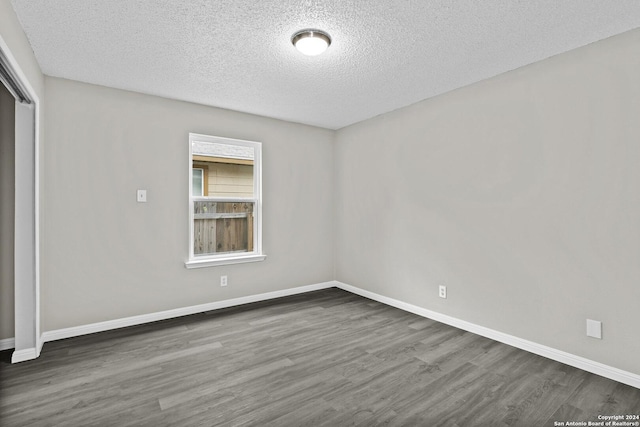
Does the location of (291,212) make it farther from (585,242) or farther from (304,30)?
(585,242)

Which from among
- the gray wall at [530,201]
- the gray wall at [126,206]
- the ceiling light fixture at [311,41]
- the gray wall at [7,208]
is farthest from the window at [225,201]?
the ceiling light fixture at [311,41]

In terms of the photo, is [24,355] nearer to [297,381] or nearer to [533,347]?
[297,381]

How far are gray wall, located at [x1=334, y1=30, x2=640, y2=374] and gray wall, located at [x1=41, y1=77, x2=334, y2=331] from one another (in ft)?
6.03

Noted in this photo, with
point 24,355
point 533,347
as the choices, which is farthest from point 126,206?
point 533,347

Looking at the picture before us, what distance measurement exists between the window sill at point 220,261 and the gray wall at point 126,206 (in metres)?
0.08

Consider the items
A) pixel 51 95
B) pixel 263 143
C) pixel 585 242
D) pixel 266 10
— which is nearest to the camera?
pixel 266 10

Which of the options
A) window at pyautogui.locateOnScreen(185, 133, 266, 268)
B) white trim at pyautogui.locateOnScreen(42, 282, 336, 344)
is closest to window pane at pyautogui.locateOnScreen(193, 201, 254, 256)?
window at pyautogui.locateOnScreen(185, 133, 266, 268)

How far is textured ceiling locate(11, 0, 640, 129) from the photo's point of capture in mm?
2043

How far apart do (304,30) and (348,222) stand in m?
2.94

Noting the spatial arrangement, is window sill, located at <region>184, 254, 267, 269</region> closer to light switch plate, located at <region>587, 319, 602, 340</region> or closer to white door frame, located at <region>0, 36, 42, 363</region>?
white door frame, located at <region>0, 36, 42, 363</region>

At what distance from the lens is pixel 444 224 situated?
11.4 ft

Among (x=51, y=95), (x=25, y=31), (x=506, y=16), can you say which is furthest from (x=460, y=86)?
(x=51, y=95)

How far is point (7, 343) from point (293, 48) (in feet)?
11.5

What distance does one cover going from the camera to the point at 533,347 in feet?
9.04
